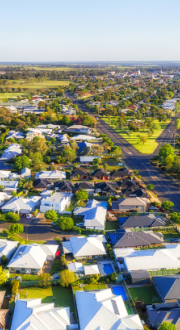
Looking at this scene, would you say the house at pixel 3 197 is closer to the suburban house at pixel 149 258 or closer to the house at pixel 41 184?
the house at pixel 41 184

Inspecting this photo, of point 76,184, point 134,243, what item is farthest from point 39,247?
point 76,184

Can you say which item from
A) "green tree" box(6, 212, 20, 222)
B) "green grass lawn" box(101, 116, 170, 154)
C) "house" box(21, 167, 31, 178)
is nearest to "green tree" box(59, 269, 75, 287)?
"green tree" box(6, 212, 20, 222)

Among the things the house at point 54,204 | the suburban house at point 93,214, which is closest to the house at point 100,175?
the suburban house at point 93,214

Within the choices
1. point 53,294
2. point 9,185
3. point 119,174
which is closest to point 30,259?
point 53,294

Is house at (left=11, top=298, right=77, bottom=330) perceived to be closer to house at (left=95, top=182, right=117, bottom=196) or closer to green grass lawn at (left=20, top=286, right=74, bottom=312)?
green grass lawn at (left=20, top=286, right=74, bottom=312)

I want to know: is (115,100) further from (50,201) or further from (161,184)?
(50,201)
